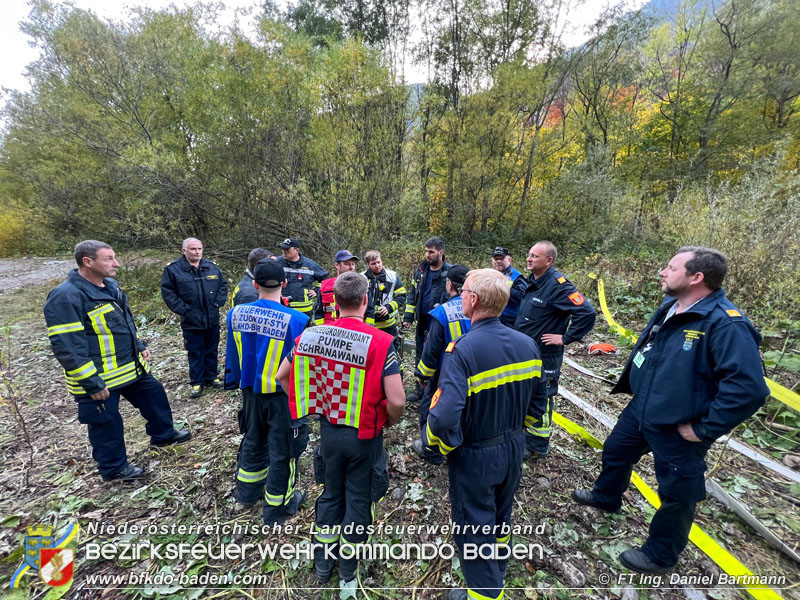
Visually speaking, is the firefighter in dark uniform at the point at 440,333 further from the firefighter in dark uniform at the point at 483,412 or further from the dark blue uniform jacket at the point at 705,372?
the dark blue uniform jacket at the point at 705,372

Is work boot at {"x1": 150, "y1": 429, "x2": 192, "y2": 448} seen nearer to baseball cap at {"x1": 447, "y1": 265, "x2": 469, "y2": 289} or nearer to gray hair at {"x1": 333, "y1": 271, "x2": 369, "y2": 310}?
gray hair at {"x1": 333, "y1": 271, "x2": 369, "y2": 310}

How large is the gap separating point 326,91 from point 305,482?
8141mm

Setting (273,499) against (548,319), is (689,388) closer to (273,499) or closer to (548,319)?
(548,319)

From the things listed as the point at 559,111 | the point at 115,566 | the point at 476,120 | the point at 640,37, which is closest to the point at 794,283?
the point at 115,566

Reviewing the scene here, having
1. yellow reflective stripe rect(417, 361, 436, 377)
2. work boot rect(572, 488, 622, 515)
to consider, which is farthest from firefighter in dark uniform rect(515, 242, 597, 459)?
yellow reflective stripe rect(417, 361, 436, 377)

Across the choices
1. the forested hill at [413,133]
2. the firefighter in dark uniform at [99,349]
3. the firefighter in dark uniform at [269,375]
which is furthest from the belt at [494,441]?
the forested hill at [413,133]

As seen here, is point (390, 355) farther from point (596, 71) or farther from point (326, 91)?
point (596, 71)

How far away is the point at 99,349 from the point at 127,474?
131 cm

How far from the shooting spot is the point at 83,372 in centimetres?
260

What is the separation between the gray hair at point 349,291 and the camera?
2.01 m

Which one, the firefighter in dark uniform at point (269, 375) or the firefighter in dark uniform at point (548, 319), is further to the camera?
the firefighter in dark uniform at point (548, 319)

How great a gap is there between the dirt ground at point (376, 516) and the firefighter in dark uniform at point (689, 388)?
1.18ft

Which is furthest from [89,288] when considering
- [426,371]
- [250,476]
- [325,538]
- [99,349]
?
[426,371]

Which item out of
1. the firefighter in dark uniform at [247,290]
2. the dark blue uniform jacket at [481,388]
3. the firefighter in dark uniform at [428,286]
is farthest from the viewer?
the firefighter in dark uniform at [428,286]
